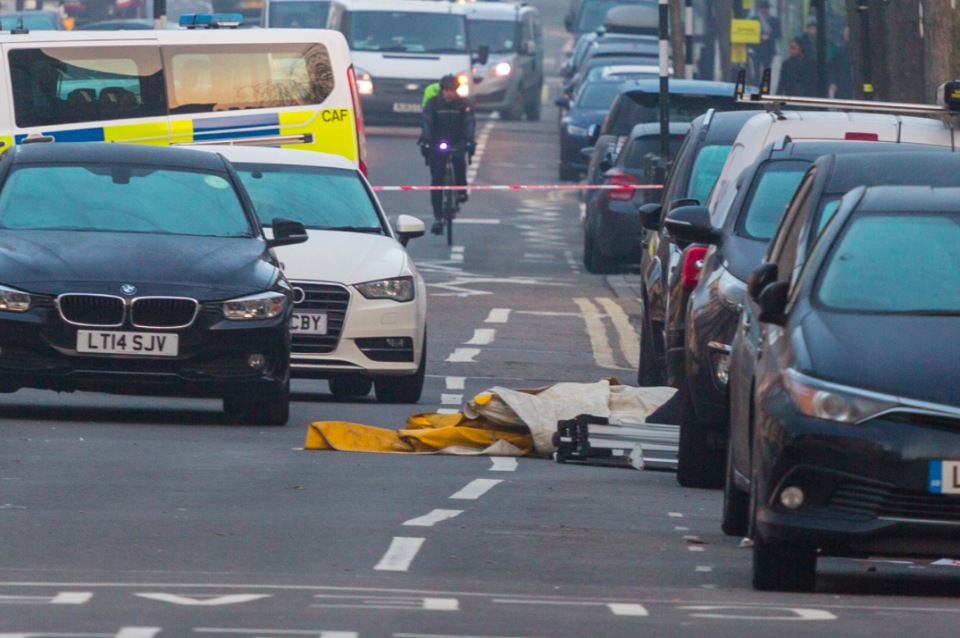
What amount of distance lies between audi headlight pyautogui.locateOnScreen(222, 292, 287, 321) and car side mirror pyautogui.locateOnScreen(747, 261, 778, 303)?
15.6 feet

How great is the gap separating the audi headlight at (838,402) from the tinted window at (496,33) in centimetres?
4279

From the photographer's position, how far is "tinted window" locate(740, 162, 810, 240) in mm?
11039

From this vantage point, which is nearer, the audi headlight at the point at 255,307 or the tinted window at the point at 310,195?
the audi headlight at the point at 255,307

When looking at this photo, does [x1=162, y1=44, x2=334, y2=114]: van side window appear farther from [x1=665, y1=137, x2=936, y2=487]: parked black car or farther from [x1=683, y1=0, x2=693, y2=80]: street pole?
[x1=665, y1=137, x2=936, y2=487]: parked black car

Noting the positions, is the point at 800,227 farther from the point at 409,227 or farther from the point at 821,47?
the point at 821,47

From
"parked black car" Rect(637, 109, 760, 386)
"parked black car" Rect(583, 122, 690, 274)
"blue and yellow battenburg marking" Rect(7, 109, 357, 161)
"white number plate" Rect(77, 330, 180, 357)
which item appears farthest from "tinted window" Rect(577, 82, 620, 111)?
"white number plate" Rect(77, 330, 180, 357)

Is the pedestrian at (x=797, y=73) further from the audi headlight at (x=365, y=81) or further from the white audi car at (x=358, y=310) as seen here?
the white audi car at (x=358, y=310)

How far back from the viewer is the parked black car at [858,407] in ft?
23.0

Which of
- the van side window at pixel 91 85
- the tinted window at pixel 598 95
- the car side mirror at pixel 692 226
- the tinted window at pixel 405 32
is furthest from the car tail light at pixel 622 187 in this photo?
the tinted window at pixel 405 32

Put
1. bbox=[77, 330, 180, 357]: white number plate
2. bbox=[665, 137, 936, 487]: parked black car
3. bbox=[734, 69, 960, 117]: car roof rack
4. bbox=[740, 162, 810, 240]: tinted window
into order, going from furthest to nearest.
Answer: bbox=[734, 69, 960, 117]: car roof rack
bbox=[77, 330, 180, 357]: white number plate
bbox=[740, 162, 810, 240]: tinted window
bbox=[665, 137, 936, 487]: parked black car

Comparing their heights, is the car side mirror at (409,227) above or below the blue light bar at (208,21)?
below

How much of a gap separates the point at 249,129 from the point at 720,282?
13.9 m

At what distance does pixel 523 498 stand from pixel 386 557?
1999mm

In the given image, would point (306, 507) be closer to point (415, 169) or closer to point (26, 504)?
point (26, 504)
